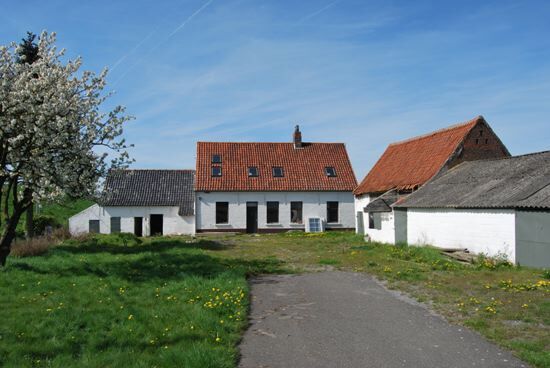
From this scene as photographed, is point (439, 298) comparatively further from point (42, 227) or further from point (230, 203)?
point (42, 227)

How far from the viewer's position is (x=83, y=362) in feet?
20.5

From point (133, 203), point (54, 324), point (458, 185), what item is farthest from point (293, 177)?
point (54, 324)

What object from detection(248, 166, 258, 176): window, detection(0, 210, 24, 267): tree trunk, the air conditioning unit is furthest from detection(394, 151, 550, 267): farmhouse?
detection(248, 166, 258, 176): window

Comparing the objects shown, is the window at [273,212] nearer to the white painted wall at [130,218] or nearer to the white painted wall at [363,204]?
the white painted wall at [130,218]

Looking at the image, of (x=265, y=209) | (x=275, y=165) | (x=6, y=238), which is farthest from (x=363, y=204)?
(x=6, y=238)

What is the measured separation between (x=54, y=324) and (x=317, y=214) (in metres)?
28.6

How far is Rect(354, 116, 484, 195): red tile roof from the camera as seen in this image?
24.6 m

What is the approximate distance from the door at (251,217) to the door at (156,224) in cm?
635

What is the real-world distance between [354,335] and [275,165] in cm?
2959

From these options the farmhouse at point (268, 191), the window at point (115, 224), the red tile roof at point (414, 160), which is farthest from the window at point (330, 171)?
the window at point (115, 224)

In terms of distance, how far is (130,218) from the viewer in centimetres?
3494

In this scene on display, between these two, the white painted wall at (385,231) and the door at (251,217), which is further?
the door at (251,217)

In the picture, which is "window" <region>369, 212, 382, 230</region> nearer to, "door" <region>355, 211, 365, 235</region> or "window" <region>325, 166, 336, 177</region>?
"door" <region>355, 211, 365, 235</region>

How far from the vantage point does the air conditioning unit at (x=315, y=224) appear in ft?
115
